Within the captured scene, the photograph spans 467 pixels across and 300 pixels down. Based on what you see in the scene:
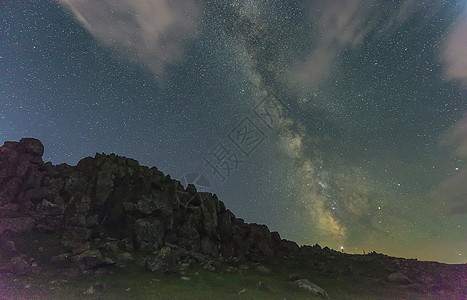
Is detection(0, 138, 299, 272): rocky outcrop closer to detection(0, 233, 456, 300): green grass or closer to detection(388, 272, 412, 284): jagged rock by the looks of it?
detection(0, 233, 456, 300): green grass

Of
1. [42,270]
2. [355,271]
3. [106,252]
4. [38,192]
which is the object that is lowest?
[42,270]

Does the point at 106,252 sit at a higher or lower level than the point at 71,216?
lower

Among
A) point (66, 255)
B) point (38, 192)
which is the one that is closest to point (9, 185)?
point (38, 192)

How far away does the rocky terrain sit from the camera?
3653 cm

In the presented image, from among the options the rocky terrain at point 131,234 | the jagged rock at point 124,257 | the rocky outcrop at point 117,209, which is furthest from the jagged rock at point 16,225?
the jagged rock at point 124,257

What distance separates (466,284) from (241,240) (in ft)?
133

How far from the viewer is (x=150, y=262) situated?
121 ft

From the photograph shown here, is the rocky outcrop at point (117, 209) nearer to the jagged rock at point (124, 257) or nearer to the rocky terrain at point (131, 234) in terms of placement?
the rocky terrain at point (131, 234)

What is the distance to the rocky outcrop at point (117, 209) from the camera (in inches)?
1768

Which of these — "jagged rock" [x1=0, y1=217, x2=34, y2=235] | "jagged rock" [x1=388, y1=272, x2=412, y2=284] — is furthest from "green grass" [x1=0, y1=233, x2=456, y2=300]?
"jagged rock" [x1=0, y1=217, x2=34, y2=235]

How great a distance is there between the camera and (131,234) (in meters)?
46.5

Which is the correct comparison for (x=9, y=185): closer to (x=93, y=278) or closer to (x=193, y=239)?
(x=93, y=278)

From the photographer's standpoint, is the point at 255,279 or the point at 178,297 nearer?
the point at 178,297

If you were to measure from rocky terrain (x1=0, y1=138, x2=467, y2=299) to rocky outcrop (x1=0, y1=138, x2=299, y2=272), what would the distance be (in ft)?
0.56
